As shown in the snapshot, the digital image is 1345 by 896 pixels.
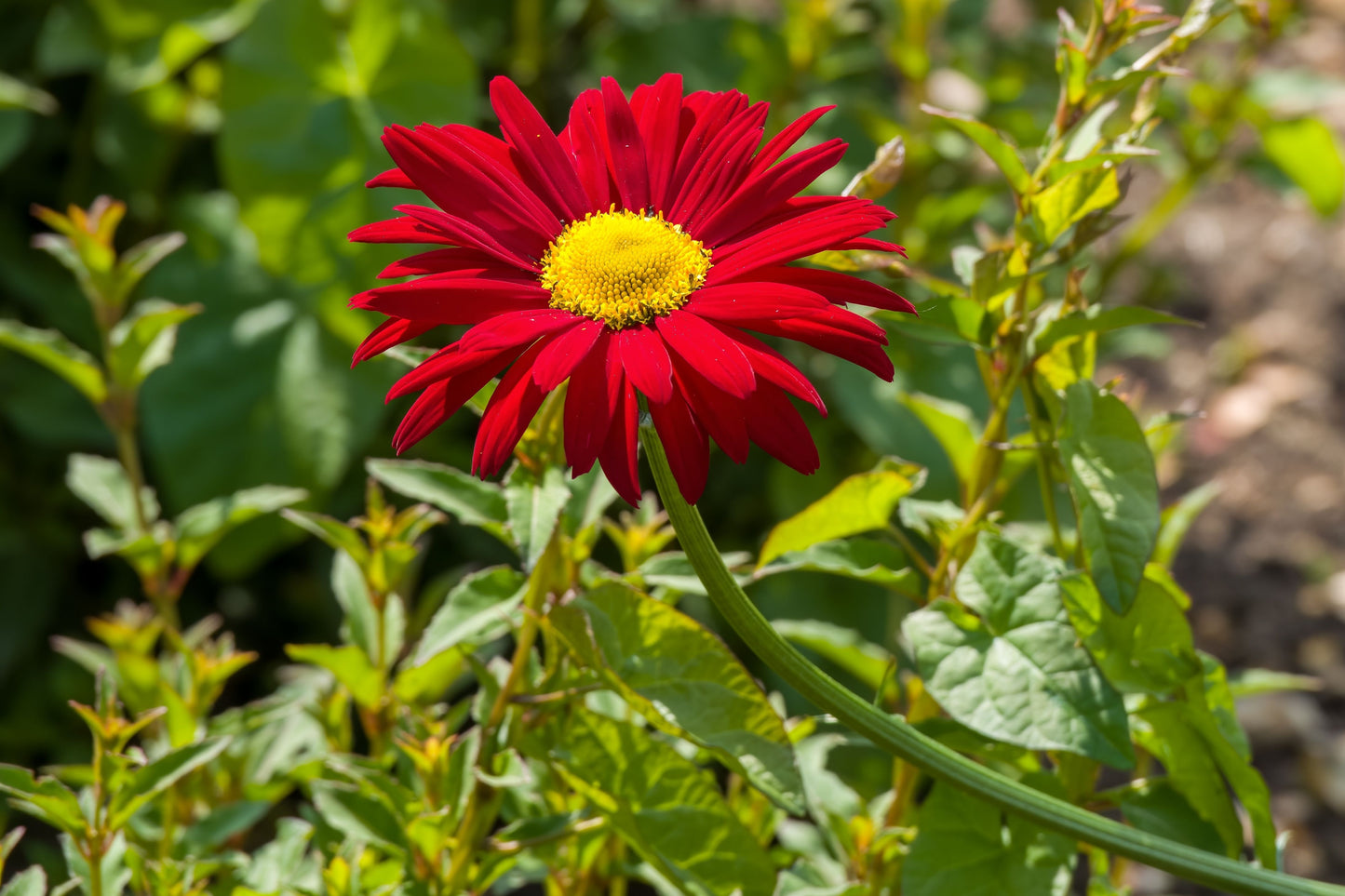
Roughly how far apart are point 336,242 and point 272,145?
17cm

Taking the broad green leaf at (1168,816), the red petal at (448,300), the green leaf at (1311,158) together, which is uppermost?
the green leaf at (1311,158)

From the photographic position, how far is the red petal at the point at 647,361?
671 mm

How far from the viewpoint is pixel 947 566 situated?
0.98 m

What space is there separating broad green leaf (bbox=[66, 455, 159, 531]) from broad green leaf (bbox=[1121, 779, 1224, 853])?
932 mm

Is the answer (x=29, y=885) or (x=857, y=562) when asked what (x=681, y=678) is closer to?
(x=857, y=562)

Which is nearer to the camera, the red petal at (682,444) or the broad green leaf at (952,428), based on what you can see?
the red petal at (682,444)

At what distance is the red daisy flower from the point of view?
70cm

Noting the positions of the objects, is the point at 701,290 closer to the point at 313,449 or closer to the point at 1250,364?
the point at 313,449

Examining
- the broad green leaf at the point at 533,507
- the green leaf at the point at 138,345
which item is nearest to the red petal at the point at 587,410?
the broad green leaf at the point at 533,507

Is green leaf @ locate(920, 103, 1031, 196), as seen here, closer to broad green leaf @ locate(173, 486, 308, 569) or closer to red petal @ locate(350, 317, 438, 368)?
red petal @ locate(350, 317, 438, 368)

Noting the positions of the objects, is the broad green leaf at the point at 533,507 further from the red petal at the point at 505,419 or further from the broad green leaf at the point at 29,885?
the broad green leaf at the point at 29,885

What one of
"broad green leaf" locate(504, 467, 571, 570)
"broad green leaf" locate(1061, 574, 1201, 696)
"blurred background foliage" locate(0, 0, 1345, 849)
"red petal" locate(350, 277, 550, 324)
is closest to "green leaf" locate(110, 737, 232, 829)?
"broad green leaf" locate(504, 467, 571, 570)

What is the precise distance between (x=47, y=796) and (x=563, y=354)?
512 mm

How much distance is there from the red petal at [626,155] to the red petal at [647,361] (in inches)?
6.0
